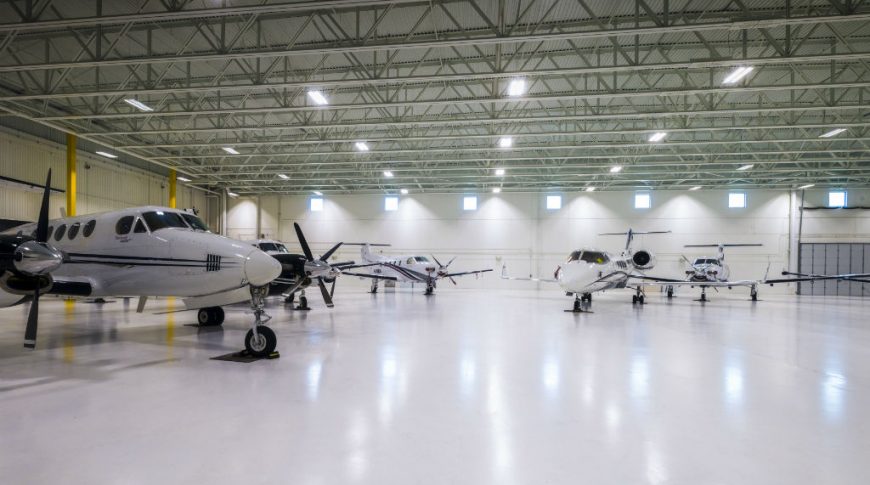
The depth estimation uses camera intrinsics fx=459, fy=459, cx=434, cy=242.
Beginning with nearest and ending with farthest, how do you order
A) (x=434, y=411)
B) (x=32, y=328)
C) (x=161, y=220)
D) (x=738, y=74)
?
(x=434, y=411) → (x=32, y=328) → (x=161, y=220) → (x=738, y=74)

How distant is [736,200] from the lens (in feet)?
106

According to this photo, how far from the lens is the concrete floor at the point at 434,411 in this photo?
345 cm

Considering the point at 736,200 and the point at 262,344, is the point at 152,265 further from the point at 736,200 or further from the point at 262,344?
the point at 736,200

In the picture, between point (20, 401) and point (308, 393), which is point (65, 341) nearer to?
point (20, 401)

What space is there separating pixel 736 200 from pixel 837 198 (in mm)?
6574

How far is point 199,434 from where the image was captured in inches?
161

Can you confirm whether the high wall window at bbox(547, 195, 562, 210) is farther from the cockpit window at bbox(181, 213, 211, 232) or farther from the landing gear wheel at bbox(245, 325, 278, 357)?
the landing gear wheel at bbox(245, 325, 278, 357)

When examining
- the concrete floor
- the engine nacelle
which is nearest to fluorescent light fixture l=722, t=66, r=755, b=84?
the concrete floor

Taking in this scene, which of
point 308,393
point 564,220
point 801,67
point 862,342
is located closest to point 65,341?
point 308,393

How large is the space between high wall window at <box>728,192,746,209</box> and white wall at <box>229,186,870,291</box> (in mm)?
359

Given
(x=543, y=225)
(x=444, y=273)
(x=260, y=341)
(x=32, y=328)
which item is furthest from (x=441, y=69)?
(x=543, y=225)

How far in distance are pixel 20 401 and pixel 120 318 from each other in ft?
30.0

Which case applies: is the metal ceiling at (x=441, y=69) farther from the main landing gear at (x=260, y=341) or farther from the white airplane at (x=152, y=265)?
the main landing gear at (x=260, y=341)

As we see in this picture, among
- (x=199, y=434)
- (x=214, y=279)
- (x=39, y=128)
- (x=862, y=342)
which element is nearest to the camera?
(x=199, y=434)
